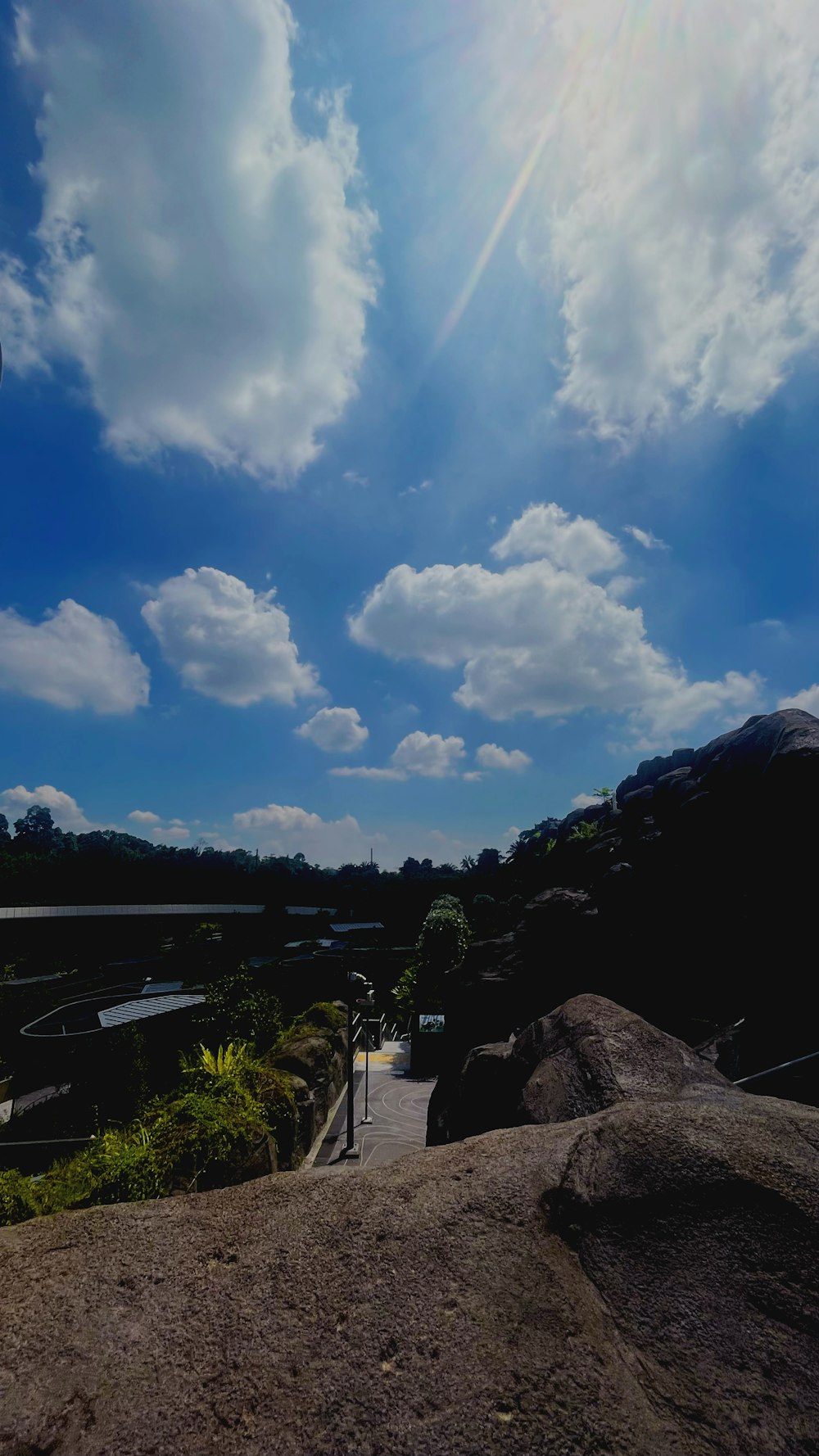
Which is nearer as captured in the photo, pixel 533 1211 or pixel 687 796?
pixel 533 1211

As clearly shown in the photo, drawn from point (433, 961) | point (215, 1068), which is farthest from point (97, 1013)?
point (215, 1068)

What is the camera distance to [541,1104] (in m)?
4.43

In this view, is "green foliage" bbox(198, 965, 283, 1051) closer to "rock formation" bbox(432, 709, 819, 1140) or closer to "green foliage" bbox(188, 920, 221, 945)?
"rock formation" bbox(432, 709, 819, 1140)

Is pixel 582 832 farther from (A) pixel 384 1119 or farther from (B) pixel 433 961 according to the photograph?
(A) pixel 384 1119

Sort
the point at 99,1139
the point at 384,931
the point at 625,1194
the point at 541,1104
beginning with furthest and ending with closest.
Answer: the point at 384,931
the point at 99,1139
the point at 541,1104
the point at 625,1194

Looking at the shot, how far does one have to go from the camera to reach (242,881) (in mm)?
57594

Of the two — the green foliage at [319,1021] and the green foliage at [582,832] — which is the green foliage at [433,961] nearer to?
the green foliage at [582,832]

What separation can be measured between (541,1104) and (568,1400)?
8.80 feet

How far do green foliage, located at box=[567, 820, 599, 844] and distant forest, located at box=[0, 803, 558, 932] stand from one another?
5061mm

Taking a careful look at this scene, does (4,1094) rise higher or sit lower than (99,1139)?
lower

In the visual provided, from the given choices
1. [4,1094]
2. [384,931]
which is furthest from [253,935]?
[4,1094]

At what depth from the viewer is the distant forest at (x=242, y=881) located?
46875 mm

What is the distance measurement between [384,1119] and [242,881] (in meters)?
46.2

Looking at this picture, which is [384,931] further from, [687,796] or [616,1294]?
[616,1294]
